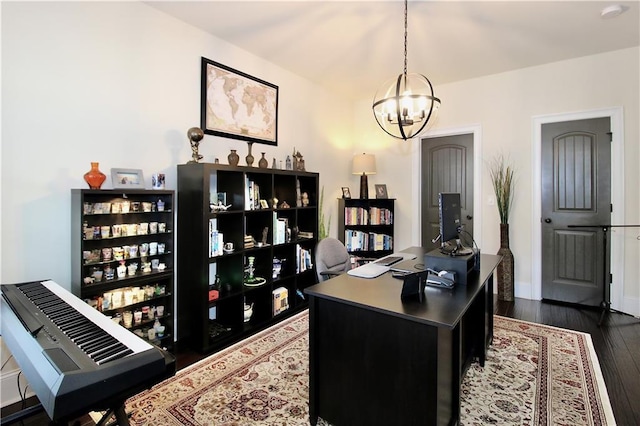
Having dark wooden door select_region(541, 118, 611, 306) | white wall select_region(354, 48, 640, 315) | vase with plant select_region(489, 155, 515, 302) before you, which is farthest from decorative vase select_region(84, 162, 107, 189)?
Result: dark wooden door select_region(541, 118, 611, 306)

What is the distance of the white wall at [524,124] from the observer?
351cm

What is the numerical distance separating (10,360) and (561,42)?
5.29m

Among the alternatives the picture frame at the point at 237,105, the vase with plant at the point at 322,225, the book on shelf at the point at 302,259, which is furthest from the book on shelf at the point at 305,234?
the picture frame at the point at 237,105

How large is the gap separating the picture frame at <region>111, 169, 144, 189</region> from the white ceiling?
1390 mm

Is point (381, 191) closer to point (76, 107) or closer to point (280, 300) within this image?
point (280, 300)

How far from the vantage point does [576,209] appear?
3799mm

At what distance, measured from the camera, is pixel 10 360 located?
2078mm

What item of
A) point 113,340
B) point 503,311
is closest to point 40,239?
point 113,340

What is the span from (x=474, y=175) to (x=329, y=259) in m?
2.62

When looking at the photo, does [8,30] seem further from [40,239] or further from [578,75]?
[578,75]

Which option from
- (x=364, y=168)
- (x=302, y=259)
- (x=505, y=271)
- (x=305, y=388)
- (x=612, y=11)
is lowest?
(x=305, y=388)

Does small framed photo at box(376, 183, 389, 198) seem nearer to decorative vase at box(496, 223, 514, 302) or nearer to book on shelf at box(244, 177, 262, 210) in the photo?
decorative vase at box(496, 223, 514, 302)

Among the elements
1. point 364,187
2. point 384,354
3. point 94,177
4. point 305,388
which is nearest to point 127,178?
point 94,177

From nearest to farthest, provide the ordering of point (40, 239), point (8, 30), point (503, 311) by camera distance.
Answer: point (8, 30) → point (40, 239) → point (503, 311)
